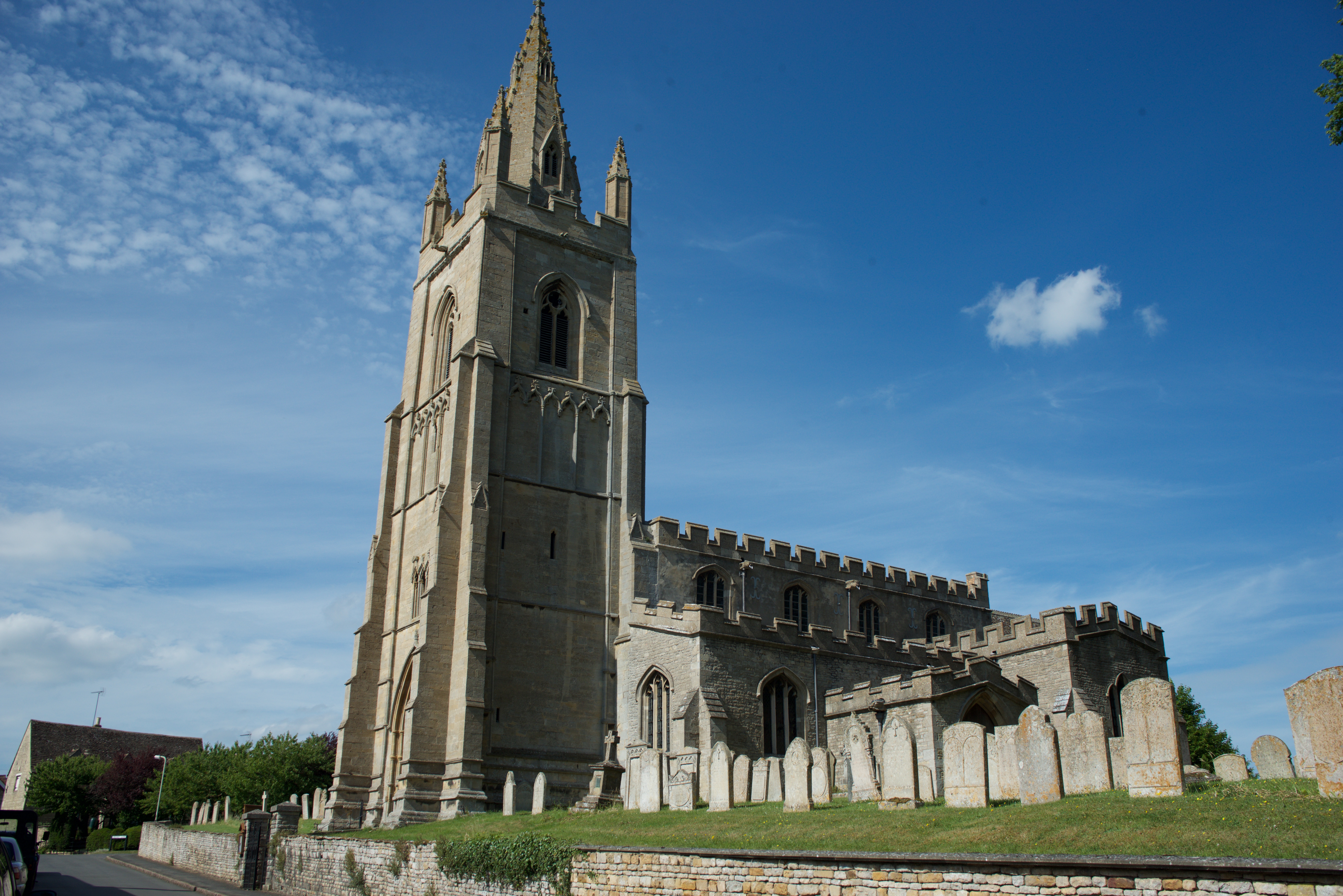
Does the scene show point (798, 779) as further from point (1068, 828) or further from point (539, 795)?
point (539, 795)

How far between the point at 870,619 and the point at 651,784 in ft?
62.6

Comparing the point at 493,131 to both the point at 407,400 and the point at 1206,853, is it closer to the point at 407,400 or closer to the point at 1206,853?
the point at 407,400

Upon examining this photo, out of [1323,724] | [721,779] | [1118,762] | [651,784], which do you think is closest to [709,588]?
[651,784]

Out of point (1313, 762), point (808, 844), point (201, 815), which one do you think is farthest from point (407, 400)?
point (1313, 762)

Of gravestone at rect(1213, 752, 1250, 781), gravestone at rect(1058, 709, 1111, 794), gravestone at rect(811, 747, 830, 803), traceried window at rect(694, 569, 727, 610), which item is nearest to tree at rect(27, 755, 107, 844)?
traceried window at rect(694, 569, 727, 610)

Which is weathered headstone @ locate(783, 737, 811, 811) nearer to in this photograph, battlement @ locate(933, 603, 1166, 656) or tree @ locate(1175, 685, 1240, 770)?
battlement @ locate(933, 603, 1166, 656)

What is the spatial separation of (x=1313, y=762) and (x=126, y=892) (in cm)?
2820

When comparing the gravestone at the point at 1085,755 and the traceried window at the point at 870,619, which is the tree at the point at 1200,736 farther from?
the gravestone at the point at 1085,755

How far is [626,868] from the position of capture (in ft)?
47.6

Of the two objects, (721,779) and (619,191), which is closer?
(721,779)

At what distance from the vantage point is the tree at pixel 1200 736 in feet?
130

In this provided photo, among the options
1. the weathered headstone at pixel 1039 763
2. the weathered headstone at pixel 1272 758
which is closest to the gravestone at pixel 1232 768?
the weathered headstone at pixel 1272 758

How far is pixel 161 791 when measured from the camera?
2076 inches

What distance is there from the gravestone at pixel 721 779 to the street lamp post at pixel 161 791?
4452 centimetres
